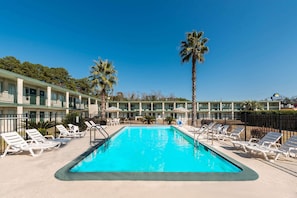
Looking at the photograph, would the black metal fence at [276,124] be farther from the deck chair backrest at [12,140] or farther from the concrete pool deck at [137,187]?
the deck chair backrest at [12,140]

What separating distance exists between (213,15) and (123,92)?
47.2 metres

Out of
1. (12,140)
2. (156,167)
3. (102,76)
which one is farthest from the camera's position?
(102,76)

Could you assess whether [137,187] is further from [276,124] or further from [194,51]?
[194,51]

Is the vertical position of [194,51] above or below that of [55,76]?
below

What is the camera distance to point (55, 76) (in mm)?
45562

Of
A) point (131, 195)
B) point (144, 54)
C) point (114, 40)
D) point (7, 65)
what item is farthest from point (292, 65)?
point (7, 65)

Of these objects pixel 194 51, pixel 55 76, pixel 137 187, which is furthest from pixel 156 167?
pixel 55 76

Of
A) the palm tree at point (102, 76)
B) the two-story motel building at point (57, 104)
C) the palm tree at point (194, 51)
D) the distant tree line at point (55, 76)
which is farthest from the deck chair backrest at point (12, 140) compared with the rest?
the distant tree line at point (55, 76)

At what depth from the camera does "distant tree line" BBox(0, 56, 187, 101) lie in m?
34.6

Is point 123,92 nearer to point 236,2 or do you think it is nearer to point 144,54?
point 144,54

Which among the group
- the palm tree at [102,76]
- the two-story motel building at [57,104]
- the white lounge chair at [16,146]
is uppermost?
the palm tree at [102,76]

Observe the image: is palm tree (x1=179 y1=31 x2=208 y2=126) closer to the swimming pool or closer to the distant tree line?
the swimming pool

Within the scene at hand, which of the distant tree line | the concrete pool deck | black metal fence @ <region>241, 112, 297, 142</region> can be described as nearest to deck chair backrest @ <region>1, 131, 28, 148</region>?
the concrete pool deck

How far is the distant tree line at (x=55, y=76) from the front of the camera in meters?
34.6
